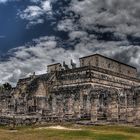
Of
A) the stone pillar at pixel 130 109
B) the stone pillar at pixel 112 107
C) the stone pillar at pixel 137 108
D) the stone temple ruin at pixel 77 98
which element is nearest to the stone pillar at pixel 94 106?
the stone temple ruin at pixel 77 98

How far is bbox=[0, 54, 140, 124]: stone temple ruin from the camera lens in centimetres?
4478

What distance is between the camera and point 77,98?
50969mm

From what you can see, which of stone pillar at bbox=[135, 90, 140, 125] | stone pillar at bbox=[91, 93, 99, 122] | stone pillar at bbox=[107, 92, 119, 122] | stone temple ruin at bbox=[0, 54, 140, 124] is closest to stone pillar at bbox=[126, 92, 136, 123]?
stone temple ruin at bbox=[0, 54, 140, 124]

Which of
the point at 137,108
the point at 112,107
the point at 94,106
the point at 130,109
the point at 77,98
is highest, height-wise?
the point at 77,98

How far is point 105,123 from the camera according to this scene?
43.8 m

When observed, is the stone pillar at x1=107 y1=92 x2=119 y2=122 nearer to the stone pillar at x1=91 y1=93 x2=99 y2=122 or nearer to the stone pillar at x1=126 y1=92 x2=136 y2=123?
the stone pillar at x1=126 y1=92 x2=136 y2=123

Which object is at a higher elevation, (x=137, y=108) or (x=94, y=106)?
(x=94, y=106)

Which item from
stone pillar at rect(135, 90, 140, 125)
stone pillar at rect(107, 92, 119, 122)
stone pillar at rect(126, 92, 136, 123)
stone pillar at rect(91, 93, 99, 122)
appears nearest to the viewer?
stone pillar at rect(135, 90, 140, 125)

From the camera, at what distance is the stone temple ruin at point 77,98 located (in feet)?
147

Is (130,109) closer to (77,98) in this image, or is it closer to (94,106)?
(94,106)

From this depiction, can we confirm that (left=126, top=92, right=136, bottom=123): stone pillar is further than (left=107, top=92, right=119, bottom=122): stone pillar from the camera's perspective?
No

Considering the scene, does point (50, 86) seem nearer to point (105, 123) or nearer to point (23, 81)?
point (23, 81)

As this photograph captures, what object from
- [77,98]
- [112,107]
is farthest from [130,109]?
[77,98]

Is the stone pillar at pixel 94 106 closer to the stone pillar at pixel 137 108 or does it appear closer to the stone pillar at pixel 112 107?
the stone pillar at pixel 112 107
